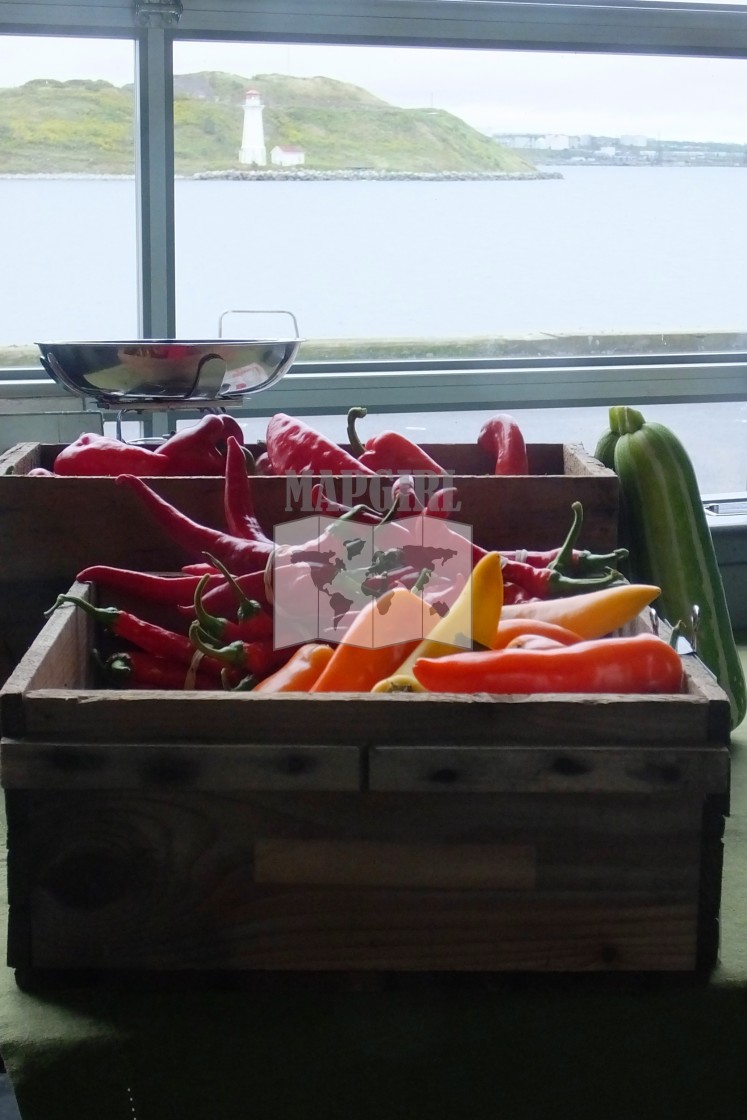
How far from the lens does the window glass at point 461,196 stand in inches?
82.1

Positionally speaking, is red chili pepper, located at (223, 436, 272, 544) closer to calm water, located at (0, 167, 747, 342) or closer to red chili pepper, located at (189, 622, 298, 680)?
red chili pepper, located at (189, 622, 298, 680)

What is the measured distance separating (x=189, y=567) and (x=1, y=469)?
272 millimetres

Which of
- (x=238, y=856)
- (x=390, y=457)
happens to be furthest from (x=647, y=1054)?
Result: (x=390, y=457)

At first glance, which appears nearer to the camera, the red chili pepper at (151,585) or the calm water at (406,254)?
the red chili pepper at (151,585)

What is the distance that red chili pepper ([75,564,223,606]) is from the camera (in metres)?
1.06

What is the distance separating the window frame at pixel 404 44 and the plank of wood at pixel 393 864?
135 centimetres

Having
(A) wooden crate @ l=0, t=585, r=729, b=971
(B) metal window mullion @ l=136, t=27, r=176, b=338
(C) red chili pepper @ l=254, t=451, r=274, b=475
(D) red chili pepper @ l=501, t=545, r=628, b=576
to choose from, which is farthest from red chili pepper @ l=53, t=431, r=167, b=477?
(B) metal window mullion @ l=136, t=27, r=176, b=338

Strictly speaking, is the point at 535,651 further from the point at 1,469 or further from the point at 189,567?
the point at 1,469

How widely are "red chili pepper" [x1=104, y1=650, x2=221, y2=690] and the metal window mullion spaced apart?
1170 millimetres

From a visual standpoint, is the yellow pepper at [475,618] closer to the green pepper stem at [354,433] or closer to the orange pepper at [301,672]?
the orange pepper at [301,672]

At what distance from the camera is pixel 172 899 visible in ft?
2.53

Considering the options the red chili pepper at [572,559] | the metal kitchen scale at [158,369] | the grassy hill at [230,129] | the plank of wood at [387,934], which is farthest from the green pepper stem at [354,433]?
the grassy hill at [230,129]

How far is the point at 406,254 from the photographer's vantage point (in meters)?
2.32

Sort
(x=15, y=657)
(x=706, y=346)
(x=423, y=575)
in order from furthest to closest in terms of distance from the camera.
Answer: (x=706, y=346), (x=15, y=657), (x=423, y=575)
